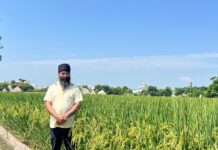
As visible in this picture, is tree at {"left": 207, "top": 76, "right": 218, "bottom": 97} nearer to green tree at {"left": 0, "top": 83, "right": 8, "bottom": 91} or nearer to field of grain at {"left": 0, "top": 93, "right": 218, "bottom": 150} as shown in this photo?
field of grain at {"left": 0, "top": 93, "right": 218, "bottom": 150}

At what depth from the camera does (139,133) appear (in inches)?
274

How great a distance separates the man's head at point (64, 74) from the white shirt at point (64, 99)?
14 cm

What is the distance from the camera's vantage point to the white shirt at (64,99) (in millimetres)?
9242

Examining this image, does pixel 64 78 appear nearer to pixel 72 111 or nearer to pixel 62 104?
pixel 62 104

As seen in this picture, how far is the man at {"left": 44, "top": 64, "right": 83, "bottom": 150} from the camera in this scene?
29.9ft

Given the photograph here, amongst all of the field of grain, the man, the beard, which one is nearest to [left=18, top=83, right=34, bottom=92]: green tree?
the field of grain

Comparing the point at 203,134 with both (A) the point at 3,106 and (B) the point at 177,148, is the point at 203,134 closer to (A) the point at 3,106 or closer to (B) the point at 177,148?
(B) the point at 177,148

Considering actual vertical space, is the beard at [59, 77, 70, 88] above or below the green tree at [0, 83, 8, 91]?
below

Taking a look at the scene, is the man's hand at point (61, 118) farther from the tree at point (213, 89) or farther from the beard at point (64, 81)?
the tree at point (213, 89)

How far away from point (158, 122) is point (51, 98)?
9.68 ft

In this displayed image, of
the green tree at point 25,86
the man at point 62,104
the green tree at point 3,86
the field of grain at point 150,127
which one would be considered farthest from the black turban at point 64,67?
the green tree at point 3,86

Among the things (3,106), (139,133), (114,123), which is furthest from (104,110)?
(3,106)

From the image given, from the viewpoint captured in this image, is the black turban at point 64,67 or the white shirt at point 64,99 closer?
the black turban at point 64,67

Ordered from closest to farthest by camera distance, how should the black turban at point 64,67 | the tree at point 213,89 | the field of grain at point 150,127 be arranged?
the field of grain at point 150,127, the black turban at point 64,67, the tree at point 213,89
